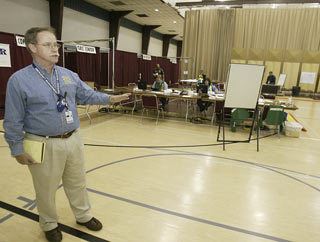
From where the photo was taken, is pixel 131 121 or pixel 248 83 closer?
pixel 248 83

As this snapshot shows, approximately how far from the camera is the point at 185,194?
3.18 meters

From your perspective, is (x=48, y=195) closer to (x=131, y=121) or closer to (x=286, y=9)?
(x=131, y=121)

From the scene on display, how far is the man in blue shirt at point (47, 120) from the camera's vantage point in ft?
5.87

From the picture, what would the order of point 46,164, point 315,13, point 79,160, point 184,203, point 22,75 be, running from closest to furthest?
point 22,75 → point 46,164 → point 79,160 → point 184,203 → point 315,13

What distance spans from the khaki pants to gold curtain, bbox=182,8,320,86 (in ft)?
48.5

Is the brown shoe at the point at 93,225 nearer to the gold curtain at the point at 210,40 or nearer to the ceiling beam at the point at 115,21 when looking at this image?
the ceiling beam at the point at 115,21

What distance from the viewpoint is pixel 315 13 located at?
48.5 feet

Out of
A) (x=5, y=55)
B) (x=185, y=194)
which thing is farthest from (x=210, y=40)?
(x=185, y=194)

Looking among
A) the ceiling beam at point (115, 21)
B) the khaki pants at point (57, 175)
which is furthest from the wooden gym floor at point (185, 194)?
the ceiling beam at point (115, 21)

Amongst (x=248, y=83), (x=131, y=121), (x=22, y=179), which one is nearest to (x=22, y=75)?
(x=22, y=179)

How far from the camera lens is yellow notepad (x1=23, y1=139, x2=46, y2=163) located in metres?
1.86

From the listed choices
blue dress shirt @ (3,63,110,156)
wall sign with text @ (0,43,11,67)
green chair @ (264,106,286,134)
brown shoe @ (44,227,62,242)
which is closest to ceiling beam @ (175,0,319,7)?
green chair @ (264,106,286,134)

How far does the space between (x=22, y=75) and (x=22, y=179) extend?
6.90 ft

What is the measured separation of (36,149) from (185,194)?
1.91 metres
